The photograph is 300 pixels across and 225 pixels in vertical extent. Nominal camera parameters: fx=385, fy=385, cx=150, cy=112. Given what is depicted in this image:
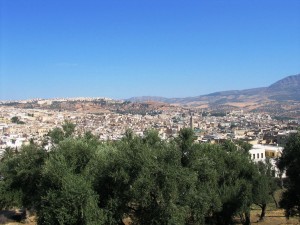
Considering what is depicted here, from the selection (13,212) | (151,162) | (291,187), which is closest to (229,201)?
(291,187)

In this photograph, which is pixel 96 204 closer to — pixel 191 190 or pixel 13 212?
pixel 191 190

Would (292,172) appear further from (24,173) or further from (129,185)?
(24,173)

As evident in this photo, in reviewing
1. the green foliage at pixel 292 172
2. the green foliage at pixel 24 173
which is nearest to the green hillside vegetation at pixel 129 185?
the green foliage at pixel 292 172

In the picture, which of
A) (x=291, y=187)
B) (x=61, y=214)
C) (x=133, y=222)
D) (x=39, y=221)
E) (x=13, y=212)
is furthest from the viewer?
(x=13, y=212)

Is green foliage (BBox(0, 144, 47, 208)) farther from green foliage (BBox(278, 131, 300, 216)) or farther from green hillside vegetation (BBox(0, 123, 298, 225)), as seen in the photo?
green foliage (BBox(278, 131, 300, 216))

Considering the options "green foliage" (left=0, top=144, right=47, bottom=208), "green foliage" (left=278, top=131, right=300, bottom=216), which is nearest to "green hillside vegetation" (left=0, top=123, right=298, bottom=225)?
"green foliage" (left=278, top=131, right=300, bottom=216)

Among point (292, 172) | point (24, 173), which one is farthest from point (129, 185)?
point (24, 173)

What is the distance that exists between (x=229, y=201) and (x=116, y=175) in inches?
380

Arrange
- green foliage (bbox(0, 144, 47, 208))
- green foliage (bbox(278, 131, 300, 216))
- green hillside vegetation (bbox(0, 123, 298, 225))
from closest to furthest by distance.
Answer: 1. green hillside vegetation (bbox(0, 123, 298, 225))
2. green foliage (bbox(278, 131, 300, 216))
3. green foliage (bbox(0, 144, 47, 208))

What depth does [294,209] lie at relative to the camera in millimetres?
23859

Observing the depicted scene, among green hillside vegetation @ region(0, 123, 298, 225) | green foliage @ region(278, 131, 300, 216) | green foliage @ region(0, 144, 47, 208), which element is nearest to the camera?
green hillside vegetation @ region(0, 123, 298, 225)

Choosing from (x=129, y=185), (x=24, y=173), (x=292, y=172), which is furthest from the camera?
(x=24, y=173)

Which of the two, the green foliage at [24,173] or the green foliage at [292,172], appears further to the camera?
the green foliage at [24,173]

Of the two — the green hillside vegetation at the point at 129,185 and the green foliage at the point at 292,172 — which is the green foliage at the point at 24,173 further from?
the green foliage at the point at 292,172
